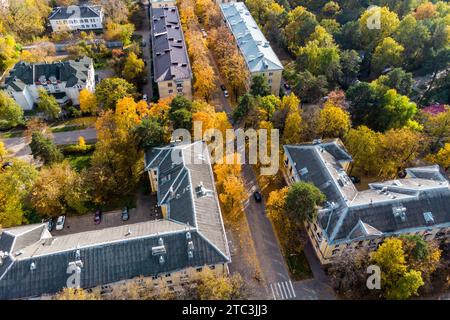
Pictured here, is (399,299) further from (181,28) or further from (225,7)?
(225,7)

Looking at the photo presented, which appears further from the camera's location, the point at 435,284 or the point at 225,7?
the point at 225,7

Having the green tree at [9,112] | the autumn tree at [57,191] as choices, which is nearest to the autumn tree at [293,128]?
the autumn tree at [57,191]

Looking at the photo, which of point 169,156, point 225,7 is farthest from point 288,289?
point 225,7

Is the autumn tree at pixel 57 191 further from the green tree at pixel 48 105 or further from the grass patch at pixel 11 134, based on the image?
the grass patch at pixel 11 134

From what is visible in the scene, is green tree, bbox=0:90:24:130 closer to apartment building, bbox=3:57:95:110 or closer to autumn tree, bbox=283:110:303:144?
apartment building, bbox=3:57:95:110

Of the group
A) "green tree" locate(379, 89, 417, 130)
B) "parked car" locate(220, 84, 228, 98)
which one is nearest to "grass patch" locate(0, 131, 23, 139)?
"parked car" locate(220, 84, 228, 98)

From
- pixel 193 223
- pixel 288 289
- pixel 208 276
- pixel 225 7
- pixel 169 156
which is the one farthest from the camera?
pixel 225 7
